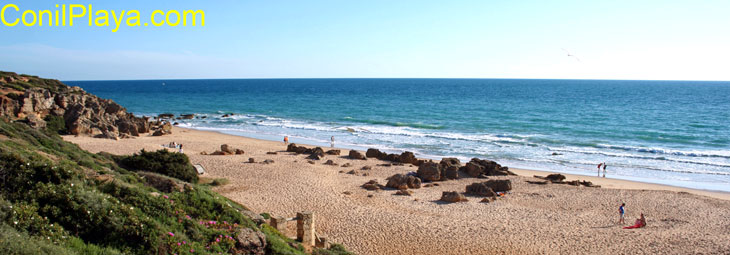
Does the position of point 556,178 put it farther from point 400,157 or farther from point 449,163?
point 400,157

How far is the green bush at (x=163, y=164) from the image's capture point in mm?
17875

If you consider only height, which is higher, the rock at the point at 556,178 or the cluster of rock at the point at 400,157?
the cluster of rock at the point at 400,157

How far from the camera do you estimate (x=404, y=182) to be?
21.4 meters

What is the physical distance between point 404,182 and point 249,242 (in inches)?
A: 520

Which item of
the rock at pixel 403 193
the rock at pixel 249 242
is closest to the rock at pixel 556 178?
the rock at pixel 403 193

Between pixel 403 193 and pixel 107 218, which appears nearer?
pixel 107 218

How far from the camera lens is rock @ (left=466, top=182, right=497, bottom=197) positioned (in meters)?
20.5

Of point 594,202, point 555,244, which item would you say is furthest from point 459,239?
point 594,202

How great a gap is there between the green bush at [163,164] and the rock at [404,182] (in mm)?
8611

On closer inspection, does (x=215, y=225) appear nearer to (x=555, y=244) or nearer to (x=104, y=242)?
(x=104, y=242)

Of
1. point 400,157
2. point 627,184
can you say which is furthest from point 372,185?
point 627,184

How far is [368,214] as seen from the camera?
55.9 feet

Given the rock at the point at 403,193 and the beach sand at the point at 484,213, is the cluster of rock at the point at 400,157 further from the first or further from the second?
the rock at the point at 403,193

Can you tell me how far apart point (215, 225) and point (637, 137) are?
39.7 m
